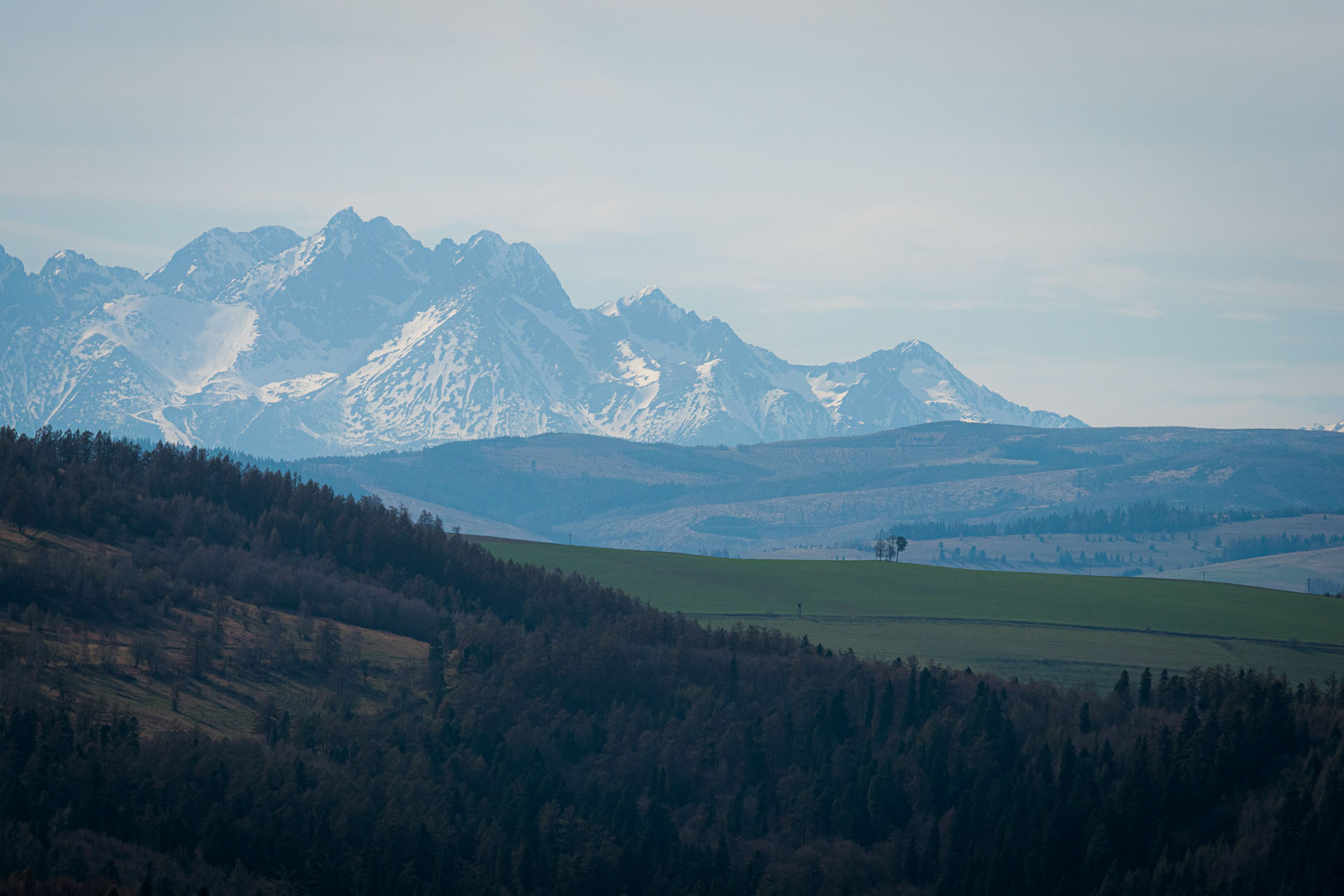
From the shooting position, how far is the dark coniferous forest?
119375 millimetres

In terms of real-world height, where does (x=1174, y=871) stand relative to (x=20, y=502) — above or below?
below

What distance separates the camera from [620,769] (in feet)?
502

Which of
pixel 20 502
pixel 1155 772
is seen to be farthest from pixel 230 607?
pixel 1155 772

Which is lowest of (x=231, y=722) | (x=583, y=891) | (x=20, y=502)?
(x=583, y=891)

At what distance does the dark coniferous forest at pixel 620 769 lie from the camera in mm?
119375

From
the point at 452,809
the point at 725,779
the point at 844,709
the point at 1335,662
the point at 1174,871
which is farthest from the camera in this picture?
the point at 1335,662

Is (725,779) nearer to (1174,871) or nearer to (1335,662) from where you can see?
(1174,871)

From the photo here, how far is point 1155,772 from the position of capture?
143 meters

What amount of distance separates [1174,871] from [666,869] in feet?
138

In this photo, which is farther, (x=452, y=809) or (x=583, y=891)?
(x=452, y=809)

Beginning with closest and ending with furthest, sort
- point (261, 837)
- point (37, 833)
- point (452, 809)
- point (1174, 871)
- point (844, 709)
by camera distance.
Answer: point (37, 833), point (261, 837), point (1174, 871), point (452, 809), point (844, 709)

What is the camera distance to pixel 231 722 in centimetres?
13938

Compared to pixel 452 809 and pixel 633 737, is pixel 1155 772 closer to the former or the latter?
pixel 633 737

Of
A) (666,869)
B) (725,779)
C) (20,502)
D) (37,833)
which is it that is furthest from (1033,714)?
(20,502)
